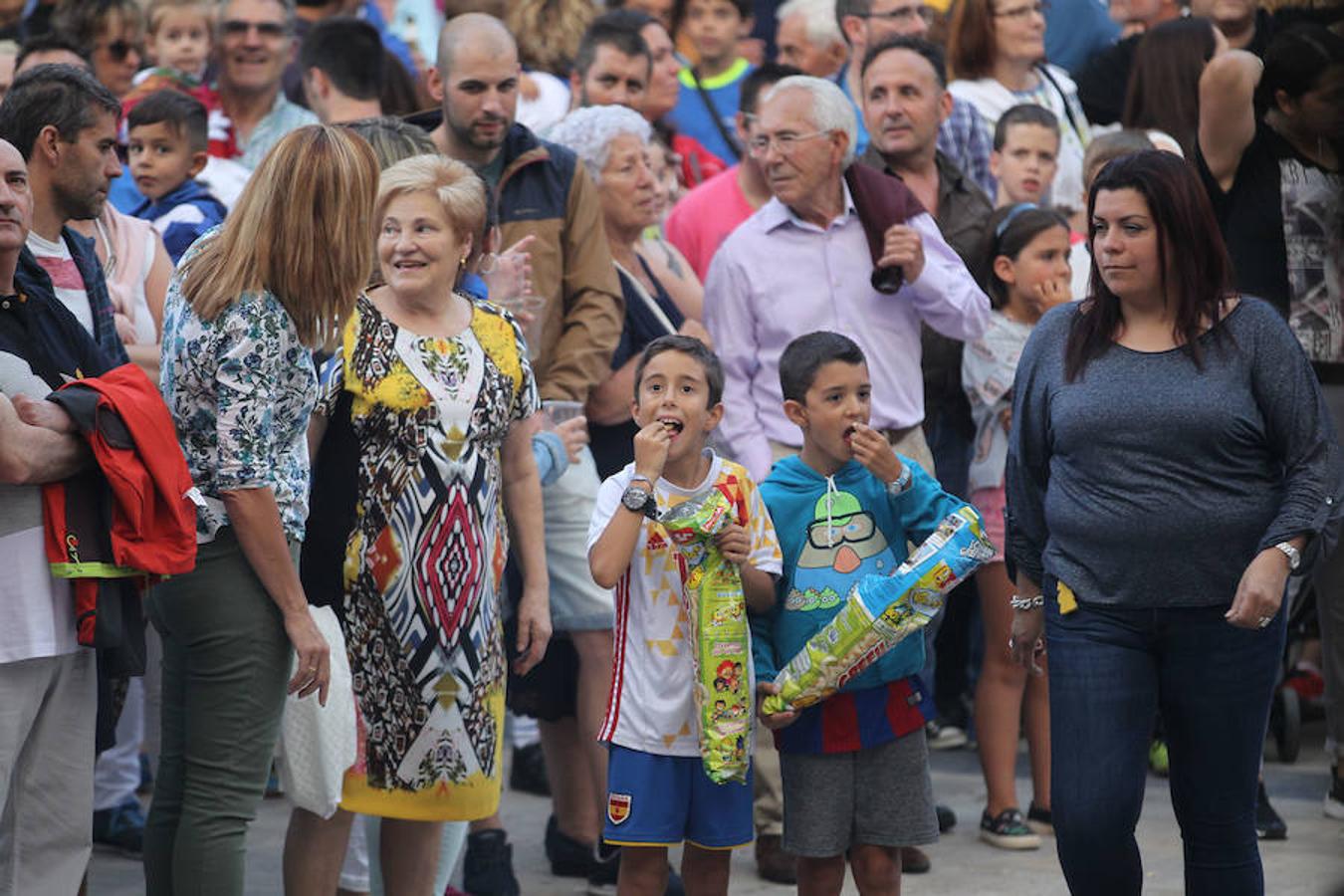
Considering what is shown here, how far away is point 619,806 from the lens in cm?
495

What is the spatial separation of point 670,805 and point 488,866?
3.88 ft

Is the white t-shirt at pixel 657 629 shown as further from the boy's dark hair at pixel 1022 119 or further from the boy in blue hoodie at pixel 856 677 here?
the boy's dark hair at pixel 1022 119

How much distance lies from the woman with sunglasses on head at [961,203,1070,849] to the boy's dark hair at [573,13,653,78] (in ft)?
5.72

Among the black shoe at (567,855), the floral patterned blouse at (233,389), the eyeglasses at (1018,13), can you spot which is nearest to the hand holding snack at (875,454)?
the floral patterned blouse at (233,389)

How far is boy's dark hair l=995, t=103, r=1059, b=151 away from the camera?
7.70 meters

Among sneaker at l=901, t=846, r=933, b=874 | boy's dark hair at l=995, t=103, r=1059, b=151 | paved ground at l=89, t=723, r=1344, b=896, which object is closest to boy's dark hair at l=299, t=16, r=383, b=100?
boy's dark hair at l=995, t=103, r=1059, b=151

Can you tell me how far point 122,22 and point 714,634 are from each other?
466 centimetres

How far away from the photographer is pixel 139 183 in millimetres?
6543

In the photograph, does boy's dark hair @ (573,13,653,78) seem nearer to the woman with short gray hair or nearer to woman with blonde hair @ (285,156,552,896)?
the woman with short gray hair

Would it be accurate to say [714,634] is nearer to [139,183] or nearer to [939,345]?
[939,345]

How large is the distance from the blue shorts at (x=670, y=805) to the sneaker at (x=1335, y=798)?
9.09 ft

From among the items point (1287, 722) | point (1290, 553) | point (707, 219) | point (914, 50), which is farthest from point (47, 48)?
point (1287, 722)

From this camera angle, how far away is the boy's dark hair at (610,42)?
7.86m

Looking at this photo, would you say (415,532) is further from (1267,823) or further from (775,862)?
(1267,823)
